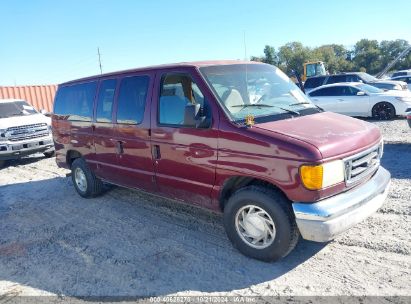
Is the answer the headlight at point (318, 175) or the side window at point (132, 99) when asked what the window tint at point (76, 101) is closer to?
the side window at point (132, 99)

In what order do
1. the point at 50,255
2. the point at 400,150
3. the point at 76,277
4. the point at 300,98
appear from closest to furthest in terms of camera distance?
the point at 76,277 < the point at 50,255 < the point at 300,98 < the point at 400,150

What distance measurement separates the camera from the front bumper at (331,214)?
320cm

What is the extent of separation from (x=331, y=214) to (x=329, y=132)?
83 centimetres

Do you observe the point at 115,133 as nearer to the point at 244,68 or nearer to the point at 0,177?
the point at 244,68

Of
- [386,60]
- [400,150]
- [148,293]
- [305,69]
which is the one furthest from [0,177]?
[386,60]

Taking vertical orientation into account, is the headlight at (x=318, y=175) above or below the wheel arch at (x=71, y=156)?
above

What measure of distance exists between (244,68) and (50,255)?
322 centimetres

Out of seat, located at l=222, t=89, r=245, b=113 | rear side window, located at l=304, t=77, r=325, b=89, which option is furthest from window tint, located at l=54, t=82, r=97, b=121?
rear side window, located at l=304, t=77, r=325, b=89

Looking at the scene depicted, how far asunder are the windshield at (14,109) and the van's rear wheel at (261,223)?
951cm

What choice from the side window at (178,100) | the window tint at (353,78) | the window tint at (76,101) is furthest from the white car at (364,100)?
the side window at (178,100)

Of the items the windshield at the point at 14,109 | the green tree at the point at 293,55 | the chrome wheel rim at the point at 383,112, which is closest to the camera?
the windshield at the point at 14,109

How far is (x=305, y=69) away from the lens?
28625 millimetres

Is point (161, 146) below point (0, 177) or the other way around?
the other way around

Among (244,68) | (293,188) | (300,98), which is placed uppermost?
(244,68)
